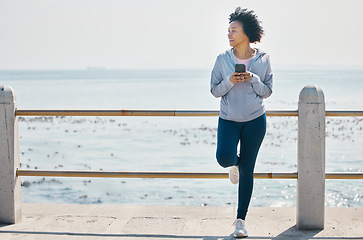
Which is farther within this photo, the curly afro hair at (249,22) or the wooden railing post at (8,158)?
the wooden railing post at (8,158)

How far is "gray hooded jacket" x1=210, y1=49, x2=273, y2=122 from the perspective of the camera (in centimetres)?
461

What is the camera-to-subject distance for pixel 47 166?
13234mm

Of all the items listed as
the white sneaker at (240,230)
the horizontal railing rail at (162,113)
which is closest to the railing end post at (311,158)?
the horizontal railing rail at (162,113)

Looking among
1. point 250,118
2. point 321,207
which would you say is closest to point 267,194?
point 321,207

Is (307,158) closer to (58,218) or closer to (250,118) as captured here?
(250,118)

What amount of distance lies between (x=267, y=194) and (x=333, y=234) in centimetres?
498

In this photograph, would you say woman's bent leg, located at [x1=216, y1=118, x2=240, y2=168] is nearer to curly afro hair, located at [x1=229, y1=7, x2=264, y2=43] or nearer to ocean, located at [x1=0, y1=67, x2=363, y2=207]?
curly afro hair, located at [x1=229, y1=7, x2=264, y2=43]

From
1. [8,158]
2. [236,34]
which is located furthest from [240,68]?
[8,158]

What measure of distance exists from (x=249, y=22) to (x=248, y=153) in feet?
3.48

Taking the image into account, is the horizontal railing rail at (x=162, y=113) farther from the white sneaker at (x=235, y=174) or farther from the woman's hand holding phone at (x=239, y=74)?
the woman's hand holding phone at (x=239, y=74)

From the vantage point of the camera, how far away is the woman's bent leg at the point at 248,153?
4.68 meters

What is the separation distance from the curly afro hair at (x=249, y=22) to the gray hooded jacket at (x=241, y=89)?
0.55 feet

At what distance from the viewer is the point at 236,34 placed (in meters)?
4.70

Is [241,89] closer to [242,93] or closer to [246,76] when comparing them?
[242,93]
